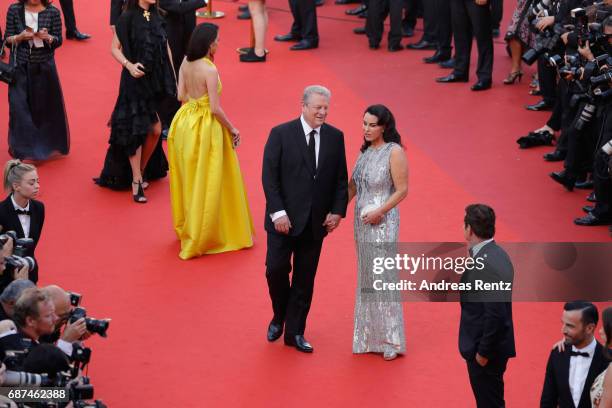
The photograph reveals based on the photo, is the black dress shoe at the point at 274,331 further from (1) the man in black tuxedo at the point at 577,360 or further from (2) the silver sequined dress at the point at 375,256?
(1) the man in black tuxedo at the point at 577,360

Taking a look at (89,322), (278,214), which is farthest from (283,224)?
(89,322)

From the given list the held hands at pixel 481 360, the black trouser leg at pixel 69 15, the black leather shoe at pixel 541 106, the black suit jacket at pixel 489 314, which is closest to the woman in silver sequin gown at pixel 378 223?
the black suit jacket at pixel 489 314

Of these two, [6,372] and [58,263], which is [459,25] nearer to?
[58,263]

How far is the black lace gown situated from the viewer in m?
9.48

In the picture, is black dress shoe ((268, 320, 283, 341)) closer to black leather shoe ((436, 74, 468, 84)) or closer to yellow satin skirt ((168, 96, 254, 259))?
yellow satin skirt ((168, 96, 254, 259))

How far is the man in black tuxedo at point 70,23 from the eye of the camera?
13.7 metres

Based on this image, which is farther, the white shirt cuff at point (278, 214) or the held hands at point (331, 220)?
the held hands at point (331, 220)

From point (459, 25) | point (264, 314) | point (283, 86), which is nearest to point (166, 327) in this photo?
point (264, 314)

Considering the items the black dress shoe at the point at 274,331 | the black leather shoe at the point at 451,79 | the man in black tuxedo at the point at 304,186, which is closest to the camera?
the man in black tuxedo at the point at 304,186

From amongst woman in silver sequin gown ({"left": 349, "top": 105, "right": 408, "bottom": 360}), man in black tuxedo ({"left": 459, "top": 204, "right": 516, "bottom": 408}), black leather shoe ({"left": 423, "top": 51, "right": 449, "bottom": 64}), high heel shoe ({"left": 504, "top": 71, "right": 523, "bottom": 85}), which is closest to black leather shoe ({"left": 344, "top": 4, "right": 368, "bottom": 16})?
black leather shoe ({"left": 423, "top": 51, "right": 449, "bottom": 64})

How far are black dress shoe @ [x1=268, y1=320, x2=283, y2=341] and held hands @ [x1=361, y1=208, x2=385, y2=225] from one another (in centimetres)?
101

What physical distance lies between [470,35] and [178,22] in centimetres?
351

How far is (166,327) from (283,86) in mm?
5463

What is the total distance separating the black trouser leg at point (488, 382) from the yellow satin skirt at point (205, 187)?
3280 mm
